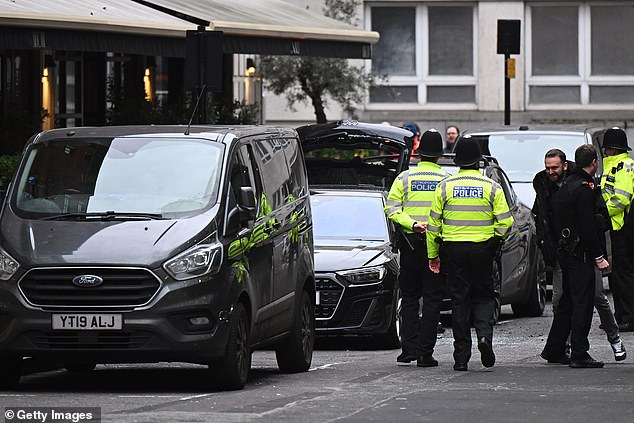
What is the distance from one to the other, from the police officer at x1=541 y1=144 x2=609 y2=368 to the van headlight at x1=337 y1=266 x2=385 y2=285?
2274 millimetres

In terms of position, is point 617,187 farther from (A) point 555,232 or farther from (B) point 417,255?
(B) point 417,255

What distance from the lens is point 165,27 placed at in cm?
2138

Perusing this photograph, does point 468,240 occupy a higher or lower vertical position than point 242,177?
lower

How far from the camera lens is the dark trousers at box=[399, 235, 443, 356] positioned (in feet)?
44.9

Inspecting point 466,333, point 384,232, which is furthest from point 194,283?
point 384,232

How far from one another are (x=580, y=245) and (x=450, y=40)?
26.2 m

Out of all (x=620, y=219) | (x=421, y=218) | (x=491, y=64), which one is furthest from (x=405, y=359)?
(x=491, y=64)

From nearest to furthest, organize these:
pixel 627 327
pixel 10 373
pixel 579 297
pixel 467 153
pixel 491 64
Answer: pixel 10 373 → pixel 467 153 → pixel 579 297 → pixel 627 327 → pixel 491 64

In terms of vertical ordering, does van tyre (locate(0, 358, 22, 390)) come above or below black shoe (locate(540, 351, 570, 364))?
above

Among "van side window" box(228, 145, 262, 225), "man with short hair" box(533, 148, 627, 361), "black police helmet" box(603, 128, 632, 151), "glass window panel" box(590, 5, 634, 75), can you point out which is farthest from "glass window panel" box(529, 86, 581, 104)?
"van side window" box(228, 145, 262, 225)

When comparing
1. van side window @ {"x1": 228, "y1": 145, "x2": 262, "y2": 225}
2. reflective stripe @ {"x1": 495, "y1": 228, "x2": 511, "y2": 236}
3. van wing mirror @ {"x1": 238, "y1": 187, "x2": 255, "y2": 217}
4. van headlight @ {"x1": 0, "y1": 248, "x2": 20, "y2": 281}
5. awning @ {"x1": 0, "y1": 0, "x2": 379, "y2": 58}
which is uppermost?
awning @ {"x1": 0, "y1": 0, "x2": 379, "y2": 58}

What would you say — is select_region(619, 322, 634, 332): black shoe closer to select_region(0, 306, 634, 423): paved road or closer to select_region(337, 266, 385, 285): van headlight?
select_region(0, 306, 634, 423): paved road

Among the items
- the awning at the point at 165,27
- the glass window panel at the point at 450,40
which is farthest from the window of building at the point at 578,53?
the awning at the point at 165,27

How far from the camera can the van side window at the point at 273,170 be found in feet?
43.4
